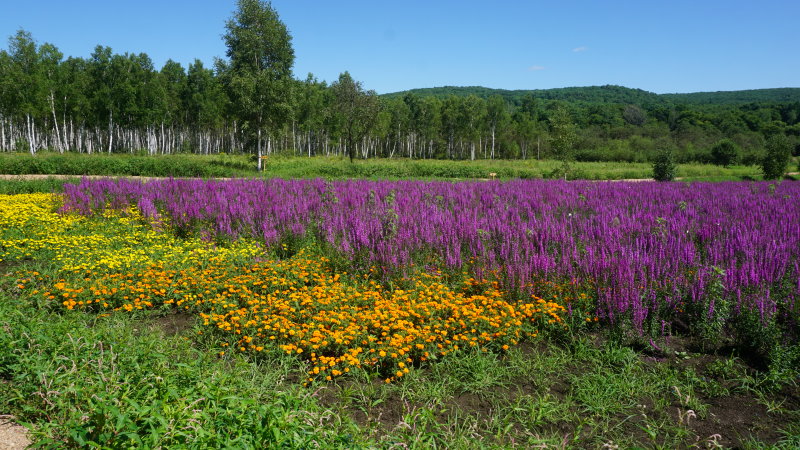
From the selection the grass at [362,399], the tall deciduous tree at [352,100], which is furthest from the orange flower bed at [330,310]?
the tall deciduous tree at [352,100]

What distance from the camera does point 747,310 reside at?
498 centimetres

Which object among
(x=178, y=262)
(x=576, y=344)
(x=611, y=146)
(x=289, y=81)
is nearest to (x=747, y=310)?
(x=576, y=344)

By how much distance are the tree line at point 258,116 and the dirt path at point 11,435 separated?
31557 mm

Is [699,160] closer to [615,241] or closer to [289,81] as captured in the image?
[289,81]

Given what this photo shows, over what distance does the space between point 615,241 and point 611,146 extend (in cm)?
8914

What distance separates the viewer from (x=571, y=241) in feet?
25.0

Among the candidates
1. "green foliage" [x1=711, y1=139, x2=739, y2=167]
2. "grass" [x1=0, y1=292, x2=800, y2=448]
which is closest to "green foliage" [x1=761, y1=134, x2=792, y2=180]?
"green foliage" [x1=711, y1=139, x2=739, y2=167]

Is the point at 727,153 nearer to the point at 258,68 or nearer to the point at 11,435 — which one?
the point at 258,68

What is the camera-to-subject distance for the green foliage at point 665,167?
29.8 metres

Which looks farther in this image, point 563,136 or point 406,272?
point 563,136

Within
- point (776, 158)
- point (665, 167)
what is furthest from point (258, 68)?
point (776, 158)

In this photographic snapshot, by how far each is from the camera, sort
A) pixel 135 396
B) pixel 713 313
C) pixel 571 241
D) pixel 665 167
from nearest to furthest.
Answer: pixel 135 396, pixel 713 313, pixel 571 241, pixel 665 167

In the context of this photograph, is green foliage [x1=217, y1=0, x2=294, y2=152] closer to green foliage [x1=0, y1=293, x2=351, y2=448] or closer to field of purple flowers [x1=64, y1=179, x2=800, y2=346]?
field of purple flowers [x1=64, y1=179, x2=800, y2=346]

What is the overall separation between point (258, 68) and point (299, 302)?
34752 mm
